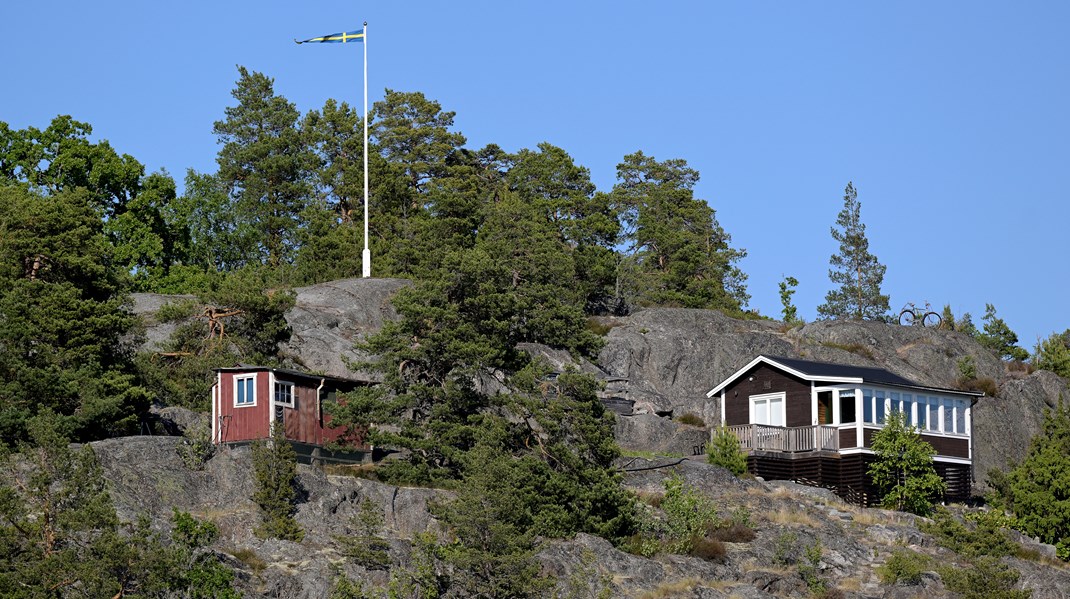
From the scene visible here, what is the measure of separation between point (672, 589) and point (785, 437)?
53.3ft

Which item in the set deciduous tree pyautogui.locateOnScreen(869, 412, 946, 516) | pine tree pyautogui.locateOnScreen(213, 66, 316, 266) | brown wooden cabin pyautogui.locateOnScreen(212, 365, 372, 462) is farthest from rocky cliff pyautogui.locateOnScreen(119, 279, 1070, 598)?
pine tree pyautogui.locateOnScreen(213, 66, 316, 266)

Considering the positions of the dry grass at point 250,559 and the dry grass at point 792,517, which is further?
the dry grass at point 792,517

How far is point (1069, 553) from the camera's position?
54344 mm

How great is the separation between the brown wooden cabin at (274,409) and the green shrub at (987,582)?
18335mm

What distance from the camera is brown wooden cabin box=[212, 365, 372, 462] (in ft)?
156

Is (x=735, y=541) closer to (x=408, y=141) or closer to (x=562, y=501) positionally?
(x=562, y=501)

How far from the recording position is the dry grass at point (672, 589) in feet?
Answer: 143

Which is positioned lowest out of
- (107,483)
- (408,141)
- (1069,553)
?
(1069,553)

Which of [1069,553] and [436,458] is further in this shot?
[1069,553]

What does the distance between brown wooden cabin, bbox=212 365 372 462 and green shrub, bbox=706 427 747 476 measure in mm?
14029

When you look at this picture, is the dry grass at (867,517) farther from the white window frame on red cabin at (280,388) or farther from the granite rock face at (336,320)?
the white window frame on red cabin at (280,388)

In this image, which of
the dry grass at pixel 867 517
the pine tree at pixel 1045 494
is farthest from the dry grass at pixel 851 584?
the pine tree at pixel 1045 494

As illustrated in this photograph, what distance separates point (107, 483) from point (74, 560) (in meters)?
4.52

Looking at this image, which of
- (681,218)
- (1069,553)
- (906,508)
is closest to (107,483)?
(906,508)
